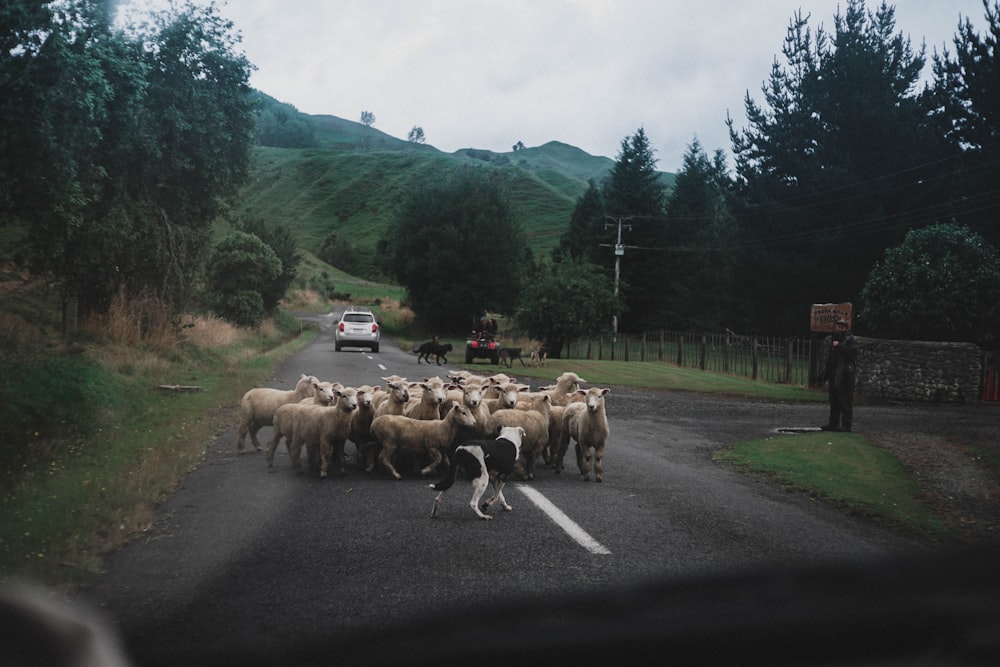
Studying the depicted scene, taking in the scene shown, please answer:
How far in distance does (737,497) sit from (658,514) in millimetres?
1525

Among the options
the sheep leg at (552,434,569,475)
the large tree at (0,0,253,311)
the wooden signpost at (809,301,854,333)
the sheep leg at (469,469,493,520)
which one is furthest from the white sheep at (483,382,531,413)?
the wooden signpost at (809,301,854,333)

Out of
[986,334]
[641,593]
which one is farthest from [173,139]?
[986,334]

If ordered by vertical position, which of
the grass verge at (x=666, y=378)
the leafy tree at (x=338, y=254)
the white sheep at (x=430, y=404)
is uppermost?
the leafy tree at (x=338, y=254)

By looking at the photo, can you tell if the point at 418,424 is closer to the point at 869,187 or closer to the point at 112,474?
the point at 112,474

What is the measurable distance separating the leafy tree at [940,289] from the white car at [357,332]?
22280 mm

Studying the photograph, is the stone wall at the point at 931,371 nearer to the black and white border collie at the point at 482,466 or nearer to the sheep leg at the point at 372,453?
the sheep leg at the point at 372,453

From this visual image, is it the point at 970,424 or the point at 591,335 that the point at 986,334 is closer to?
the point at 970,424

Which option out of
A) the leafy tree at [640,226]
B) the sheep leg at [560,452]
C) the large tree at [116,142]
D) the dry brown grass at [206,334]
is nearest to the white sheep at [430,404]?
the sheep leg at [560,452]

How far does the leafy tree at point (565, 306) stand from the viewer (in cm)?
3828

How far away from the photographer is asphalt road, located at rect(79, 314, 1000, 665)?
4.47 ft

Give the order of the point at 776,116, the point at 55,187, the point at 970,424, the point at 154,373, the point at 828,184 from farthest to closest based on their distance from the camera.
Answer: the point at 776,116 < the point at 828,184 < the point at 154,373 < the point at 970,424 < the point at 55,187

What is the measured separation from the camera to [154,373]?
19016 millimetres

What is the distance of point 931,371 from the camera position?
22422mm

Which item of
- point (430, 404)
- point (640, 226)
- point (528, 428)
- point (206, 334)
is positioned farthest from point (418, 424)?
point (640, 226)
